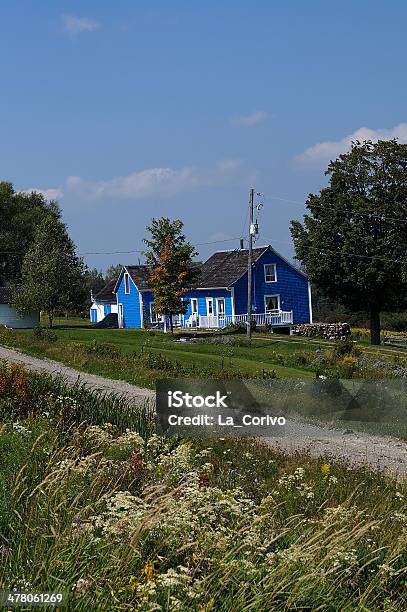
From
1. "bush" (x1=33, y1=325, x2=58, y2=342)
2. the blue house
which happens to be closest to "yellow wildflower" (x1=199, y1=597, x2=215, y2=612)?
"bush" (x1=33, y1=325, x2=58, y2=342)

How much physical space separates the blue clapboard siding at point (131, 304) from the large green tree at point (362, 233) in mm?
17721

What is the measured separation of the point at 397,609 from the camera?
535cm

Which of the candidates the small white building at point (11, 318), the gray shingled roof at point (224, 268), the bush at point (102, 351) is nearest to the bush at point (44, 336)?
the bush at point (102, 351)

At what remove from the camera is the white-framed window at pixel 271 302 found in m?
58.7

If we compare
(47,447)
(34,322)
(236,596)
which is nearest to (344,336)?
(34,322)

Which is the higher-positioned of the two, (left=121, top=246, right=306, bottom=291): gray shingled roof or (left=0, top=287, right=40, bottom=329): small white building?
(left=121, top=246, right=306, bottom=291): gray shingled roof

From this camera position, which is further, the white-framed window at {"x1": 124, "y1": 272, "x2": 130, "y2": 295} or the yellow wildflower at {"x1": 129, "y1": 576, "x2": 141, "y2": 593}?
the white-framed window at {"x1": 124, "y1": 272, "x2": 130, "y2": 295}

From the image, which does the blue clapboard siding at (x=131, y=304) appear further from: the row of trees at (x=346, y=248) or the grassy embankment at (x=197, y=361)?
the grassy embankment at (x=197, y=361)

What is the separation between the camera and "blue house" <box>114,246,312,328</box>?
5659cm

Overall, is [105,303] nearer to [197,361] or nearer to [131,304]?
[131,304]

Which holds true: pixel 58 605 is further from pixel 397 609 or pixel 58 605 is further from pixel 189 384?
pixel 189 384

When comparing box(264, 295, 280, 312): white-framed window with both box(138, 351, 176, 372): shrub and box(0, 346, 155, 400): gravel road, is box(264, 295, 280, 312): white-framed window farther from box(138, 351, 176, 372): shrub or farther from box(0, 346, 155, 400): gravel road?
box(138, 351, 176, 372): shrub

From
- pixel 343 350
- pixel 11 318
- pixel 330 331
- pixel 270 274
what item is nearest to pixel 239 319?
pixel 270 274

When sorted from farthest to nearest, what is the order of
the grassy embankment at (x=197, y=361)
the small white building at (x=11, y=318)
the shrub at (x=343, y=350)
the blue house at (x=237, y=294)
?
the small white building at (x=11, y=318) → the blue house at (x=237, y=294) → the shrub at (x=343, y=350) → the grassy embankment at (x=197, y=361)
